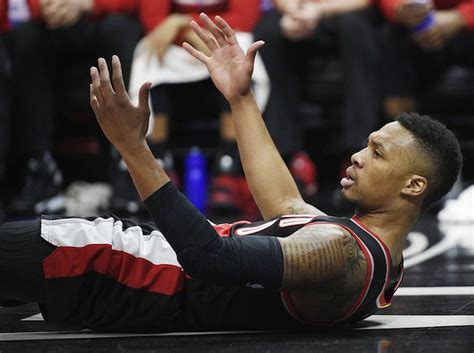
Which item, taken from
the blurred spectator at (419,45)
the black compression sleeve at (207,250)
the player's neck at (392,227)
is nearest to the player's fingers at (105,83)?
the black compression sleeve at (207,250)

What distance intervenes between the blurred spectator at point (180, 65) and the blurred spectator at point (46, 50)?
0.45 ft

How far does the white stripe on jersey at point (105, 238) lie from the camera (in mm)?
2586

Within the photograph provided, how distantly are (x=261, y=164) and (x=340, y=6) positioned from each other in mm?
2870


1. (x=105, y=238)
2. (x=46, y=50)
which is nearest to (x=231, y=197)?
A: (x=46, y=50)

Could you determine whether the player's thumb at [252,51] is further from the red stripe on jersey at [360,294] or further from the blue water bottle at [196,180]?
the blue water bottle at [196,180]

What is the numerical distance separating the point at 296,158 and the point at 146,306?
3144mm

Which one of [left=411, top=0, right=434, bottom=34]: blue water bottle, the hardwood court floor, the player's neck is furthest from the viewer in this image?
[left=411, top=0, right=434, bottom=34]: blue water bottle

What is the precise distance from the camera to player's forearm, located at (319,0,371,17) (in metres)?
5.64

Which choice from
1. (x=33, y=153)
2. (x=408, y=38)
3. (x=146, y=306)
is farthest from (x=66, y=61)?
(x=146, y=306)

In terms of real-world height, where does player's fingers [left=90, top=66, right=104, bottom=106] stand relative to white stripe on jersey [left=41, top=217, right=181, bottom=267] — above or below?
above

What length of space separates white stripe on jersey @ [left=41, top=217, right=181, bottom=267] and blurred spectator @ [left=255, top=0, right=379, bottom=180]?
9.41 ft

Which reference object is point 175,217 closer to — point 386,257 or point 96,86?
point 96,86

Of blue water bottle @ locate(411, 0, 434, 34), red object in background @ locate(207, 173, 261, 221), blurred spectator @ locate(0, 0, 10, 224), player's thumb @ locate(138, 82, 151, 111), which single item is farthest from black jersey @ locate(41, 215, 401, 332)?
blue water bottle @ locate(411, 0, 434, 34)

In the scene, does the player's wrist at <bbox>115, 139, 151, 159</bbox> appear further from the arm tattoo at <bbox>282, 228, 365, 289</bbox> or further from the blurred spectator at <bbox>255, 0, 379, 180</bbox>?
the blurred spectator at <bbox>255, 0, 379, 180</bbox>
